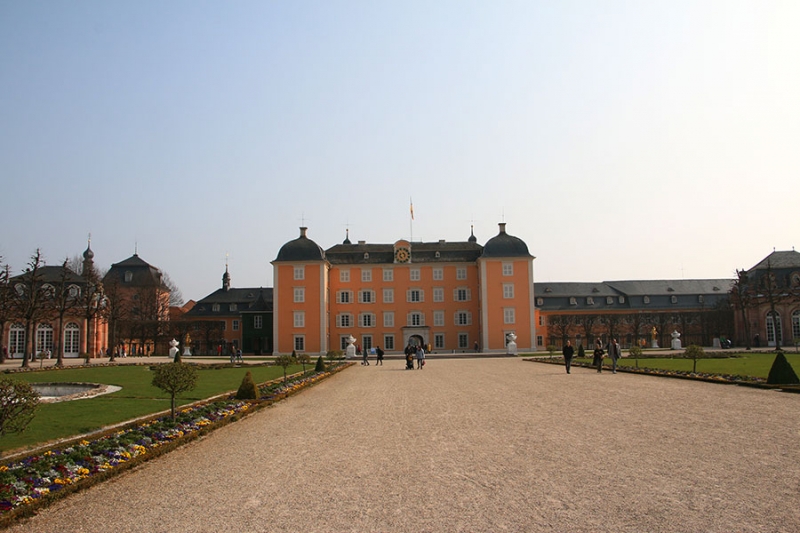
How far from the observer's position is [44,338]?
181ft

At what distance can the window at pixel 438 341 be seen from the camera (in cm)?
6125

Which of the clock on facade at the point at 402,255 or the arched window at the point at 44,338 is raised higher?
the clock on facade at the point at 402,255

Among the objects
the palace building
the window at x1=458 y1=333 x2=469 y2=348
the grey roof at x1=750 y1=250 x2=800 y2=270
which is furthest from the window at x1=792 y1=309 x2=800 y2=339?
the window at x1=458 y1=333 x2=469 y2=348

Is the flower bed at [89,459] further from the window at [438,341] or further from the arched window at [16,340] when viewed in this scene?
the arched window at [16,340]

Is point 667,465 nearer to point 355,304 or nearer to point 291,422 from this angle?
point 291,422

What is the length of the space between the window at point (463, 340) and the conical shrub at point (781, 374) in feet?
142

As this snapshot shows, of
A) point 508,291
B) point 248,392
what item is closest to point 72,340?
point 508,291

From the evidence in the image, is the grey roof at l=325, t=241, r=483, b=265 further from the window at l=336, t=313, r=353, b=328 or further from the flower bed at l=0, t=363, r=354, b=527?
the flower bed at l=0, t=363, r=354, b=527

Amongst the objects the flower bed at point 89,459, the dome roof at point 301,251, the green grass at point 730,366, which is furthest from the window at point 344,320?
the flower bed at point 89,459

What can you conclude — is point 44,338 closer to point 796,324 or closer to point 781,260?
point 796,324

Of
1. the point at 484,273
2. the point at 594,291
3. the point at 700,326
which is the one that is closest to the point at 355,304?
the point at 484,273

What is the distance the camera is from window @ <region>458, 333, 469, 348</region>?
61500mm

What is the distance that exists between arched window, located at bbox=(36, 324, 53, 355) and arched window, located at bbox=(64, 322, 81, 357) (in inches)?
46.6

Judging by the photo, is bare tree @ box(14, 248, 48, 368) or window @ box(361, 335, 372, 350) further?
window @ box(361, 335, 372, 350)
